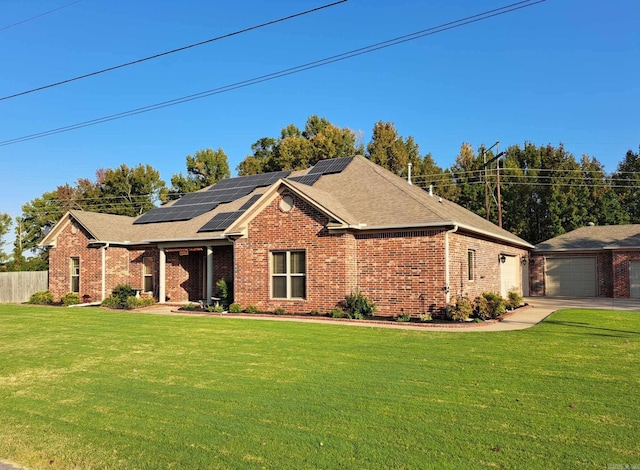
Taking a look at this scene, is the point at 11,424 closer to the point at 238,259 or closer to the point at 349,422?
the point at 349,422

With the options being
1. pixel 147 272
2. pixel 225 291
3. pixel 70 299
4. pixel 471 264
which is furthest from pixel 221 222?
pixel 471 264

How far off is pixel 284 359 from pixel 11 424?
451 cm

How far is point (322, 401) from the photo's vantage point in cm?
629

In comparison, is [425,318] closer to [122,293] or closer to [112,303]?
[122,293]

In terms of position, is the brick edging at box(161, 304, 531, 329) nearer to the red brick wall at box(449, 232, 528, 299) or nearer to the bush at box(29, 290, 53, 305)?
the red brick wall at box(449, 232, 528, 299)

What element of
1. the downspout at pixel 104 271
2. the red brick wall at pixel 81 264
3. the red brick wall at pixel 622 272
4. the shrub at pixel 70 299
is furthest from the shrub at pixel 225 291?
the red brick wall at pixel 622 272

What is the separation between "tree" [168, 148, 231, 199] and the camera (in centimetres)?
5034

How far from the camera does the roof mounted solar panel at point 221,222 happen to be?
20.5 meters

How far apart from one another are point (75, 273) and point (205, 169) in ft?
90.8

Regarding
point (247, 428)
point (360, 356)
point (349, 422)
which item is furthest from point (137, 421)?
point (360, 356)

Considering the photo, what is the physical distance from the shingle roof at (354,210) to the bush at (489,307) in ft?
8.08

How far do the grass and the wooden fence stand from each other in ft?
56.6

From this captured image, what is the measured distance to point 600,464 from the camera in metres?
4.30

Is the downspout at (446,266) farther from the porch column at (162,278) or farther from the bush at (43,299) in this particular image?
the bush at (43,299)
